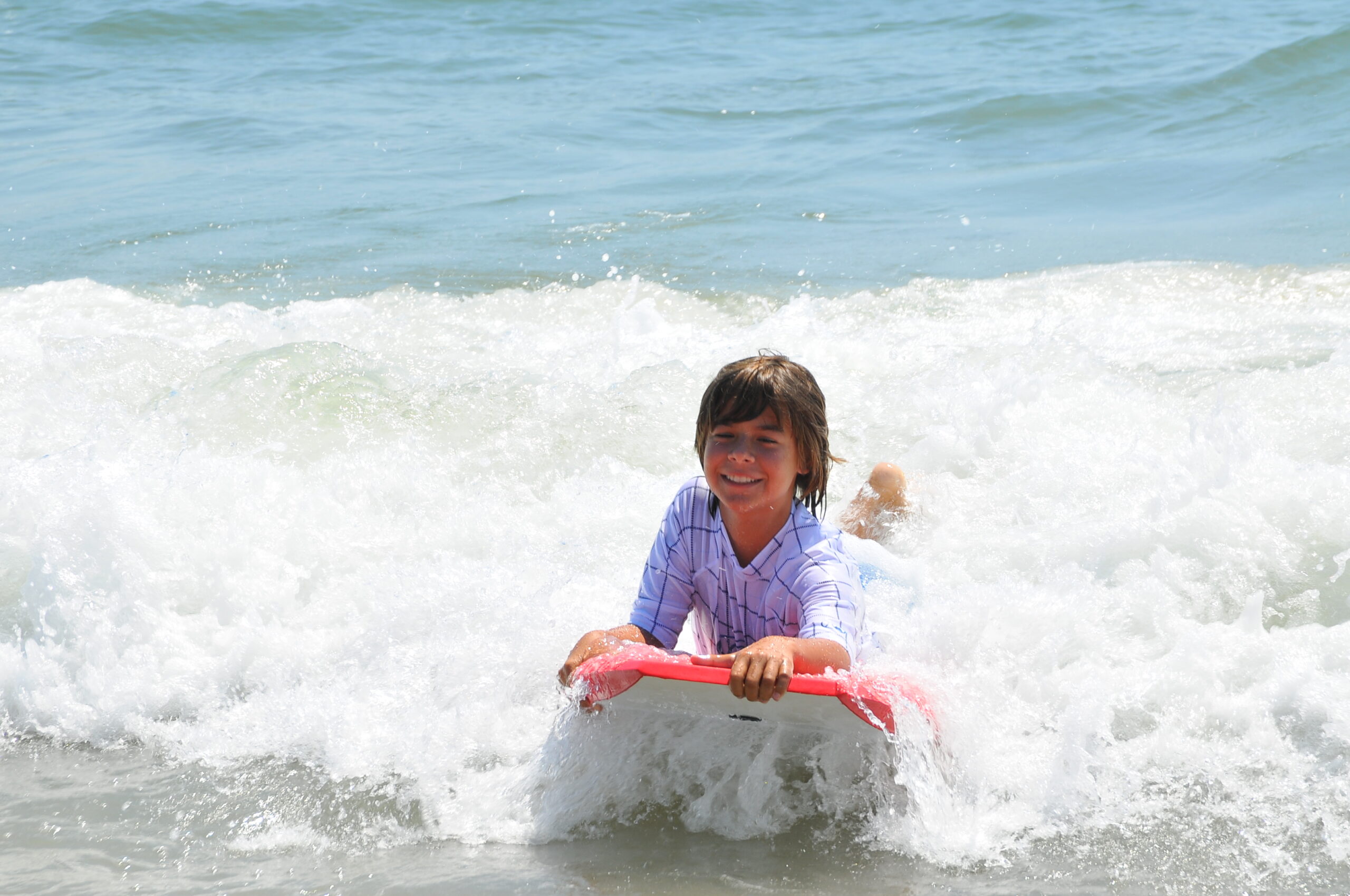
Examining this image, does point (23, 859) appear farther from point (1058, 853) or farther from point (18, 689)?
point (1058, 853)

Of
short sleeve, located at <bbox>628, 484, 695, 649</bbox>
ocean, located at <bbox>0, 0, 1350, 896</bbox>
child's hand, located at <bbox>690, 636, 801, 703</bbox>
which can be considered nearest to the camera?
child's hand, located at <bbox>690, 636, 801, 703</bbox>

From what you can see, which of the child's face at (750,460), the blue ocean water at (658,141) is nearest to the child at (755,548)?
the child's face at (750,460)

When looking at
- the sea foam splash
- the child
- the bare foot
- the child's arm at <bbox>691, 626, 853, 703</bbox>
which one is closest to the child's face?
the child

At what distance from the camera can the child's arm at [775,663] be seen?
2.62 meters

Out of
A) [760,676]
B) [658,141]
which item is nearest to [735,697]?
[760,676]

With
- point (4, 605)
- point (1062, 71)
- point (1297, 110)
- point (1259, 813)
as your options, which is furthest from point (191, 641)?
point (1062, 71)

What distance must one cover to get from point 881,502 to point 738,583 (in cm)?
162

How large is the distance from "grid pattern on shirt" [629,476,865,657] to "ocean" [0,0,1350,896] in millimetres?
284

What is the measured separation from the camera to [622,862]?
268 centimetres

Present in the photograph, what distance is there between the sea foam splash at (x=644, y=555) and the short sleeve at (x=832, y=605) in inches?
8.9

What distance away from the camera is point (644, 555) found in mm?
4426

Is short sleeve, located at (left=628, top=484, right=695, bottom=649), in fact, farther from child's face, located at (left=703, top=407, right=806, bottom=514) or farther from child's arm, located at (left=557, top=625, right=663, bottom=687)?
child's face, located at (left=703, top=407, right=806, bottom=514)

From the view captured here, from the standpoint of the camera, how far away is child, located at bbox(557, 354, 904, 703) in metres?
2.96

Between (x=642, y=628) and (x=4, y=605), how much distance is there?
2251 mm
